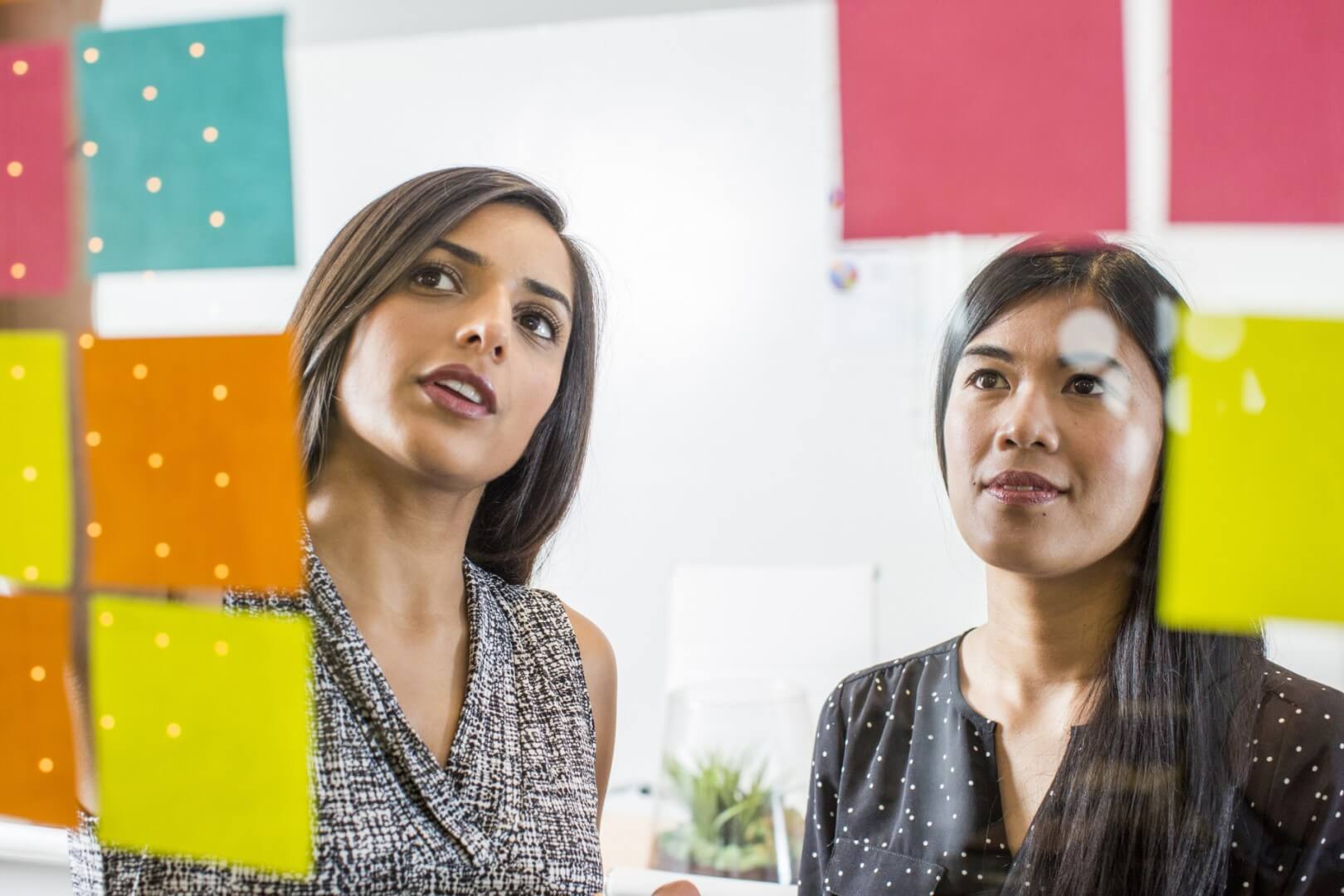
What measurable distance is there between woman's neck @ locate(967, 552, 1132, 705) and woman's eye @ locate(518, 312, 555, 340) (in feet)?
0.86

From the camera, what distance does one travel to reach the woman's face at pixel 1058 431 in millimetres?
458

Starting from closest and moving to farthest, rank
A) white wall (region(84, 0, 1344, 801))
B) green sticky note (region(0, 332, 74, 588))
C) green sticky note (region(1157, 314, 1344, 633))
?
1. green sticky note (region(1157, 314, 1344, 633))
2. white wall (region(84, 0, 1344, 801))
3. green sticky note (region(0, 332, 74, 588))

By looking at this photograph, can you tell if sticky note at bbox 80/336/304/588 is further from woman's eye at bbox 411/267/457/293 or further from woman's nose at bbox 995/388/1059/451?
woman's nose at bbox 995/388/1059/451

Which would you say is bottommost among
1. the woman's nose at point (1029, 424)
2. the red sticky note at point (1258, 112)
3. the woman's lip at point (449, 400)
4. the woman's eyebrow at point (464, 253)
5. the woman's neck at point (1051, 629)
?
the woman's neck at point (1051, 629)

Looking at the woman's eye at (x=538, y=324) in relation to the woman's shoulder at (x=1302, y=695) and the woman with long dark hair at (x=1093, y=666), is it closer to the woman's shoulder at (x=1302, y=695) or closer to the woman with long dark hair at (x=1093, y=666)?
the woman with long dark hair at (x=1093, y=666)

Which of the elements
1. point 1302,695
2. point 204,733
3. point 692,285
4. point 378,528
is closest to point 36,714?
point 204,733

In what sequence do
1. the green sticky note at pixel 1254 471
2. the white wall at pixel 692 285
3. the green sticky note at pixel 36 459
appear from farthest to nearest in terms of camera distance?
the green sticky note at pixel 36 459, the white wall at pixel 692 285, the green sticky note at pixel 1254 471

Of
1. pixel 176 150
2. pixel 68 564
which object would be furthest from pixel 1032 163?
pixel 68 564

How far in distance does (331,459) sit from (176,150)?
191 mm

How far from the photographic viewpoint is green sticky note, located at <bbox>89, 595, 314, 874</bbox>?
22.7 inches

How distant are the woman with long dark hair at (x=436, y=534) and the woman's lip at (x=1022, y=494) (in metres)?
0.23

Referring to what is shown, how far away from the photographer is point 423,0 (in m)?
0.60

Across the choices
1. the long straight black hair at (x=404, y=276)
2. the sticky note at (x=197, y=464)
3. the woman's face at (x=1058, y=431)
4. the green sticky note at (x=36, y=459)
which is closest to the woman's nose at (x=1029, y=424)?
the woman's face at (x=1058, y=431)

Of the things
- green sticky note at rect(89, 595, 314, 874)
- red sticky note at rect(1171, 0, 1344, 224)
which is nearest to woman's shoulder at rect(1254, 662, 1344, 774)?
red sticky note at rect(1171, 0, 1344, 224)
